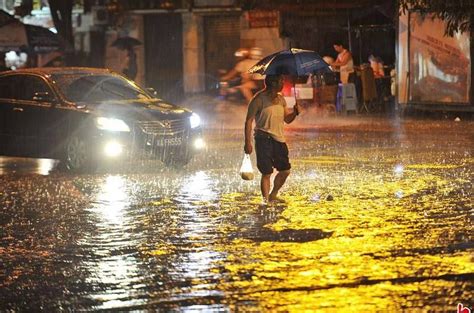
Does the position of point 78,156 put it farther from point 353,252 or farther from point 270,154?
point 353,252

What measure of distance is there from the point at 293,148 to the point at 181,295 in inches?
432

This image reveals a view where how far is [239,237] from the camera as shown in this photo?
973 centimetres

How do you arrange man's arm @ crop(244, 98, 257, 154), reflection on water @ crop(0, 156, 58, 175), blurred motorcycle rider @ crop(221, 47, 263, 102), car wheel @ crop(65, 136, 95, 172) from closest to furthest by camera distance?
man's arm @ crop(244, 98, 257, 154), car wheel @ crop(65, 136, 95, 172), reflection on water @ crop(0, 156, 58, 175), blurred motorcycle rider @ crop(221, 47, 263, 102)

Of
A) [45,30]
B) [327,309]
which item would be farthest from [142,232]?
[45,30]

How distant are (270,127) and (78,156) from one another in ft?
14.8

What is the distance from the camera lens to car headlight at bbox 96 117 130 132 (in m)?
14.8

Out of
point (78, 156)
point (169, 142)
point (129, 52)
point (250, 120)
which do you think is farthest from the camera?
point (129, 52)

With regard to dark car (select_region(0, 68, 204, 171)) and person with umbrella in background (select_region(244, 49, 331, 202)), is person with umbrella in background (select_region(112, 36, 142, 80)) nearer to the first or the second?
dark car (select_region(0, 68, 204, 171))

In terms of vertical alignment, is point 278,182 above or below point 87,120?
below

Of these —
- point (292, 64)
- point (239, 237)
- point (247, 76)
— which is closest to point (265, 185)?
point (292, 64)

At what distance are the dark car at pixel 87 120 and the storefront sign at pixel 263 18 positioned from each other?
15896 millimetres

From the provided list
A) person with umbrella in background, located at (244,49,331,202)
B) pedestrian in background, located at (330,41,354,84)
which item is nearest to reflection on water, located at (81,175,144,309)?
person with umbrella in background, located at (244,49,331,202)

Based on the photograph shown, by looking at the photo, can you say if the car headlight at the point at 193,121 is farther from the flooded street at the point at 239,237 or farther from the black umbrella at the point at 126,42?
the black umbrella at the point at 126,42

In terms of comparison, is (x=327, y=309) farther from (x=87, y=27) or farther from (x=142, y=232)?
(x=87, y=27)
